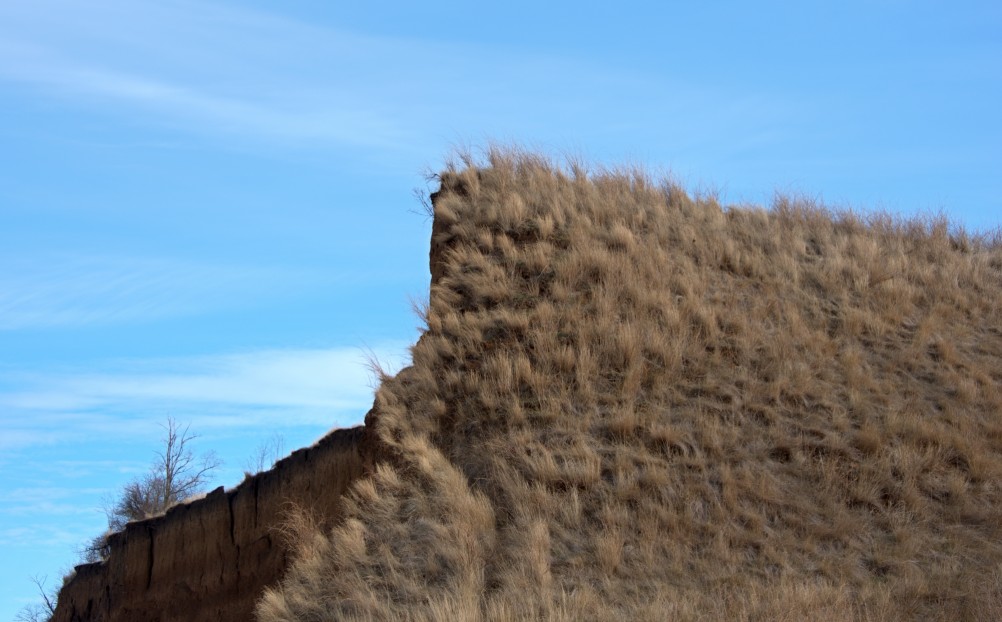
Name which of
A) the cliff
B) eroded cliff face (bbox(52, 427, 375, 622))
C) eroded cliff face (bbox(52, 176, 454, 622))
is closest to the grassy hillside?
the cliff

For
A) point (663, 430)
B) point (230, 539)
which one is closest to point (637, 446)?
point (663, 430)

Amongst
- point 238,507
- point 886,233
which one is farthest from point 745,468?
point 886,233

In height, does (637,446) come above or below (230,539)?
above

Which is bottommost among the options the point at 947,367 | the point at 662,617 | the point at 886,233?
the point at 662,617

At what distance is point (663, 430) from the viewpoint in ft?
44.9

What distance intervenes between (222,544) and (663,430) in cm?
919

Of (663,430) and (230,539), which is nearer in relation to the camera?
(663,430)

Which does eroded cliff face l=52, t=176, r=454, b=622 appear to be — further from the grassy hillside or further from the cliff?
the grassy hillside

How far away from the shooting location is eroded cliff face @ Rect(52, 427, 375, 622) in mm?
16438

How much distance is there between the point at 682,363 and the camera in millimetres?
15367

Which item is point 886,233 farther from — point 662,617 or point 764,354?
point 662,617

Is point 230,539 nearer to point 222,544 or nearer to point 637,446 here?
point 222,544

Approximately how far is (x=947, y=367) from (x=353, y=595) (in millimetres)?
11183

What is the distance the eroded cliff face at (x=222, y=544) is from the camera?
53.9 feet
